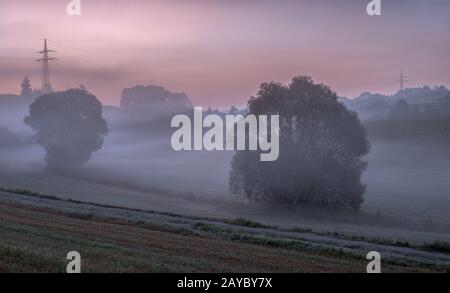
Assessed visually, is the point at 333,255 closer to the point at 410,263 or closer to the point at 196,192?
the point at 410,263

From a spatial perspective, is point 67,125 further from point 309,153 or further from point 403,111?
point 403,111

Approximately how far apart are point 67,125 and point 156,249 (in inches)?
2960

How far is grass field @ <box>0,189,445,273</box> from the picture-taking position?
60.1ft

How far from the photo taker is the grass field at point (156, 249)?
18.3 meters

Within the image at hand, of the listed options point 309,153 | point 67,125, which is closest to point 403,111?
point 67,125

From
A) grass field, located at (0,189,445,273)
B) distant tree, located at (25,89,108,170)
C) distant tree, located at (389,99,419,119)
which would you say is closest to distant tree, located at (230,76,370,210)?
grass field, located at (0,189,445,273)

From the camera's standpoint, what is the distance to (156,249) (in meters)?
24.3

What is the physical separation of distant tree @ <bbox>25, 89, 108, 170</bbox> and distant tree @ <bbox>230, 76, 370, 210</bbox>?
46.8 metres

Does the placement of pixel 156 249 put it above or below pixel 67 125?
below

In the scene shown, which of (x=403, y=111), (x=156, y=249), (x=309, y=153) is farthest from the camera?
(x=403, y=111)

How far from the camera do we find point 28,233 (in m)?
25.7

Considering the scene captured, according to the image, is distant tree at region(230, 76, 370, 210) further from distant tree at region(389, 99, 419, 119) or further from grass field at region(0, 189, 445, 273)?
distant tree at region(389, 99, 419, 119)
